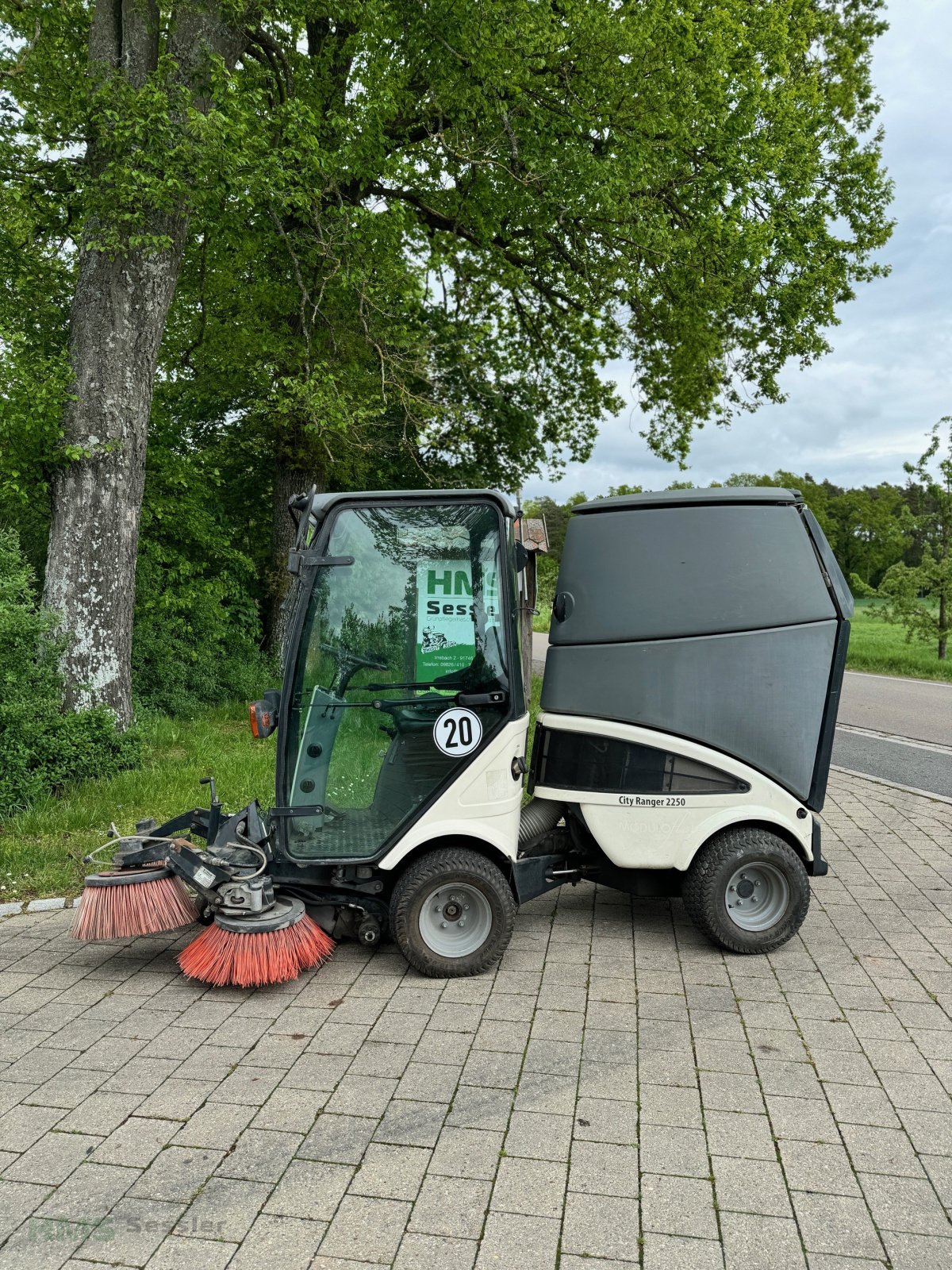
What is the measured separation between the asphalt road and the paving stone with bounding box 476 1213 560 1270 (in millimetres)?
7093

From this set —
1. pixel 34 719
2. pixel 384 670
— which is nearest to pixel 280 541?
pixel 34 719

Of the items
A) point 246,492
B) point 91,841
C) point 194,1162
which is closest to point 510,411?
point 246,492

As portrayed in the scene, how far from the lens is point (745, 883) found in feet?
15.5

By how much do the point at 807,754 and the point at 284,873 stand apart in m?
2.59

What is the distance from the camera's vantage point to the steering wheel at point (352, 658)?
4.39 metres

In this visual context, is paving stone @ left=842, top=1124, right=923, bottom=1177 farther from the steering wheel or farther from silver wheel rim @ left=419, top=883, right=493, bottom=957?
the steering wheel

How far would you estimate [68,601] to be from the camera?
8.07 metres

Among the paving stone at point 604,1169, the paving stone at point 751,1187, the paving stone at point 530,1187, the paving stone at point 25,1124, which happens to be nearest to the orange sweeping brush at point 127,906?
the paving stone at point 25,1124

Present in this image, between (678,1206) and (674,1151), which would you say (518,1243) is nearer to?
(678,1206)

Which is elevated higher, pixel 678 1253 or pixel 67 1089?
pixel 678 1253

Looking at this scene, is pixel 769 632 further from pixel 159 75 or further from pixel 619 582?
pixel 159 75

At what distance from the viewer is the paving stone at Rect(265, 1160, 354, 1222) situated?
2.77 m

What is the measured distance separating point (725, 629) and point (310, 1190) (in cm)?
297

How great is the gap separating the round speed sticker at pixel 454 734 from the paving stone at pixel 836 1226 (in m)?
2.20
